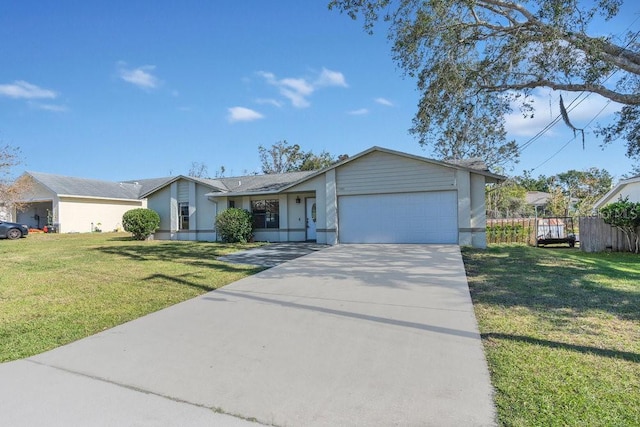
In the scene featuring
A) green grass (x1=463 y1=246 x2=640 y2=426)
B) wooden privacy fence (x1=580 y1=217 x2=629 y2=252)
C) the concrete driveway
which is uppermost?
wooden privacy fence (x1=580 y1=217 x2=629 y2=252)

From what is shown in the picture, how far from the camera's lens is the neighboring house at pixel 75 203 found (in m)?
26.3

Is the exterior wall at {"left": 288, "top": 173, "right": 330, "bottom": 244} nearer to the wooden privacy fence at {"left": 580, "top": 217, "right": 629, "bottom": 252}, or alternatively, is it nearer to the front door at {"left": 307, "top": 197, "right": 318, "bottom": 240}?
the front door at {"left": 307, "top": 197, "right": 318, "bottom": 240}

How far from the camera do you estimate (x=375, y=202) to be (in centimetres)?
1513

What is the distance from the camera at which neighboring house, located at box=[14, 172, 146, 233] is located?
2630cm

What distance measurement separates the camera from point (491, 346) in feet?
13.0

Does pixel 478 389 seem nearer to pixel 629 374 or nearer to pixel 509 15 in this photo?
pixel 629 374

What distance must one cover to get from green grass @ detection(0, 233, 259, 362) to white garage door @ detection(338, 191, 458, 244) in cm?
603

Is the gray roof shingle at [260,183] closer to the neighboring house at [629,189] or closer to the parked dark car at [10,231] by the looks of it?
the parked dark car at [10,231]

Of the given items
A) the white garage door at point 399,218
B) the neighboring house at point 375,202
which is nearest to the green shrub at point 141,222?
the neighboring house at point 375,202

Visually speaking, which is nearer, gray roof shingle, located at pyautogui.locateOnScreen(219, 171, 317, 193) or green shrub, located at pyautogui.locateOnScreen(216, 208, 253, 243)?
green shrub, located at pyautogui.locateOnScreen(216, 208, 253, 243)

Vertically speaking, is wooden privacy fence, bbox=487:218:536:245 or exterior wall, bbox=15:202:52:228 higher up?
exterior wall, bbox=15:202:52:228

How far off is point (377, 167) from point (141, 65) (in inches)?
418

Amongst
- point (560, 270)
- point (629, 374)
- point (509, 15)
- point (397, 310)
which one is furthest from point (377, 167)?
point (629, 374)

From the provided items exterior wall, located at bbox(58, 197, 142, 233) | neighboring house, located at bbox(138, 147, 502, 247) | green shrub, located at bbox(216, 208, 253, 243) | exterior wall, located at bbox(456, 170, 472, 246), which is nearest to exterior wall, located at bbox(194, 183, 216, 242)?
neighboring house, located at bbox(138, 147, 502, 247)
